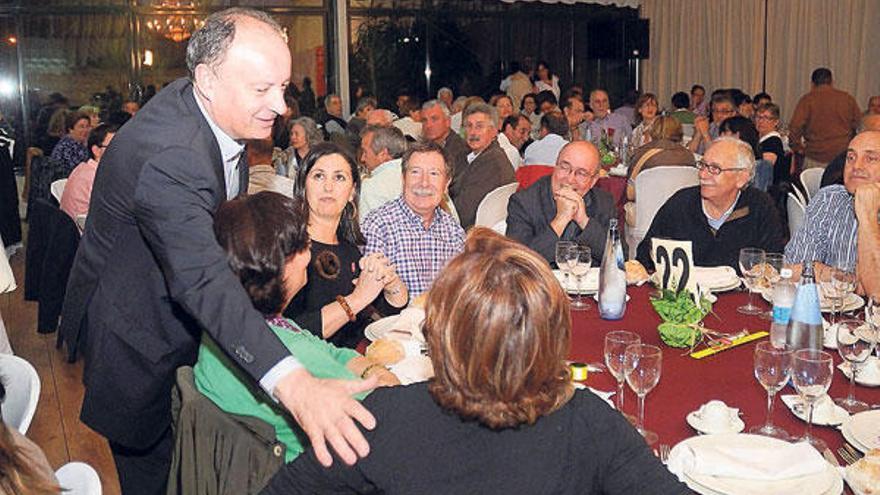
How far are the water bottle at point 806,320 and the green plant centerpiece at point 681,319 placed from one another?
268 mm

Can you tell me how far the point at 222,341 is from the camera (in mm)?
1838

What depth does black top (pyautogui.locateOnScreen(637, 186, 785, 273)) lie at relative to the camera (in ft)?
12.7

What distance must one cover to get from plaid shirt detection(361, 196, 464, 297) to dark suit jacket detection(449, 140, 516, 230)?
2.11 meters

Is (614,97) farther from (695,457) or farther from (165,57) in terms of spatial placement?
(695,457)

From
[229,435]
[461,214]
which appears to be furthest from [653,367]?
[461,214]

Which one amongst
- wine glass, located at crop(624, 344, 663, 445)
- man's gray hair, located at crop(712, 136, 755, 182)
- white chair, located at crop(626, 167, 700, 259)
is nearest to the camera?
wine glass, located at crop(624, 344, 663, 445)

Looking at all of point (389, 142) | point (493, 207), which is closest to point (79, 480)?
point (493, 207)

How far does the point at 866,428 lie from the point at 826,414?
0.38 ft

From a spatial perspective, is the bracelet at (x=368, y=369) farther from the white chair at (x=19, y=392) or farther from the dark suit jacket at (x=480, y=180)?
the dark suit jacket at (x=480, y=180)

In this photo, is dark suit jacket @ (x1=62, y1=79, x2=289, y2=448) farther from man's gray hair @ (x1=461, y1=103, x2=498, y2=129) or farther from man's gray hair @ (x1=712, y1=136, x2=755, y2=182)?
man's gray hair @ (x1=461, y1=103, x2=498, y2=129)

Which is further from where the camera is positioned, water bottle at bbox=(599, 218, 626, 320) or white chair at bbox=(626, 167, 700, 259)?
white chair at bbox=(626, 167, 700, 259)

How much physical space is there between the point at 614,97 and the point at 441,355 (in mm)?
14502

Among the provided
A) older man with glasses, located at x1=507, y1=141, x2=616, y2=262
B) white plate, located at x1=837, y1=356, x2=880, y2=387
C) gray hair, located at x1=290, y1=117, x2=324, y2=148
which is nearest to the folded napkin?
white plate, located at x1=837, y1=356, x2=880, y2=387

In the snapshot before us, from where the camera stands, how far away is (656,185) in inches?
236
